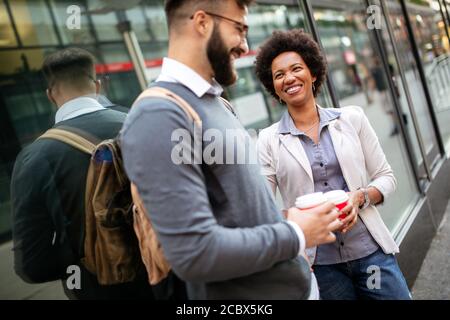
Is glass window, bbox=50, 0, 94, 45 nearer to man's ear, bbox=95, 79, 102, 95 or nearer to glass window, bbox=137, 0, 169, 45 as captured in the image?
man's ear, bbox=95, 79, 102, 95

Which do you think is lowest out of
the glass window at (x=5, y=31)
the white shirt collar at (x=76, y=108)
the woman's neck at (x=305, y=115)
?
the woman's neck at (x=305, y=115)

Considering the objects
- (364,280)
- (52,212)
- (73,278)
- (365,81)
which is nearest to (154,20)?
(52,212)

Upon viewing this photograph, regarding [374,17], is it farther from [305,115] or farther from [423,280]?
[305,115]

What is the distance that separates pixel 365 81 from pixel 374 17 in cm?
176

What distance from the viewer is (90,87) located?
1624 millimetres

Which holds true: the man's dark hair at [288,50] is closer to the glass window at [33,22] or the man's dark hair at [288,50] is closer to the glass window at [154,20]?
the glass window at [154,20]

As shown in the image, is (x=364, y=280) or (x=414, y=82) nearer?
(x=364, y=280)

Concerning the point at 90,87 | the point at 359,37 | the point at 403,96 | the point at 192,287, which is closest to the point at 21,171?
the point at 90,87

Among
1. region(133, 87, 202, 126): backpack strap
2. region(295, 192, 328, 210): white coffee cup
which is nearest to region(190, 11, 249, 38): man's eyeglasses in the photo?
region(133, 87, 202, 126): backpack strap

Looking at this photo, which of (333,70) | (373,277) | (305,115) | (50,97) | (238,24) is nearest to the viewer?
(238,24)

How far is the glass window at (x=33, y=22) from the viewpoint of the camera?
148cm

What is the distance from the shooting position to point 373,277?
6.07 feet

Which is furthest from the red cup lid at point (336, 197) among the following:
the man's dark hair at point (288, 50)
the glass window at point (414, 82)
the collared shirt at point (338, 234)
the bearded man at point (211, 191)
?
the glass window at point (414, 82)

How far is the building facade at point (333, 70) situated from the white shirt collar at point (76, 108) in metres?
0.04
